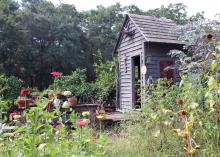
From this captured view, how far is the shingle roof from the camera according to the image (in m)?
9.93

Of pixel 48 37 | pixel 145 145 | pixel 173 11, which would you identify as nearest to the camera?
pixel 145 145

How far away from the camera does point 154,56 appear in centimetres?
1012

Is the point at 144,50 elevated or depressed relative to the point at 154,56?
elevated

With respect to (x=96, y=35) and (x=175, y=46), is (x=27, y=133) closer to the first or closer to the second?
(x=175, y=46)

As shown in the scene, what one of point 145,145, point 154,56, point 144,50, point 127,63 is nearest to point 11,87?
point 127,63

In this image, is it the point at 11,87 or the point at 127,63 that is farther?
the point at 11,87

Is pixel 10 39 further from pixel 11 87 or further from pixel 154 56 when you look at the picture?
pixel 154 56

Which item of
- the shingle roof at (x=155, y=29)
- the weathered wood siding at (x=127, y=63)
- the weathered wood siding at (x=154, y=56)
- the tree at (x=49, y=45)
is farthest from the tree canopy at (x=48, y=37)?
the weathered wood siding at (x=154, y=56)

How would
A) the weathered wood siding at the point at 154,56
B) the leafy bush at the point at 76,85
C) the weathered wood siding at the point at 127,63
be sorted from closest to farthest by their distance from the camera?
1. the weathered wood siding at the point at 154,56
2. the weathered wood siding at the point at 127,63
3. the leafy bush at the point at 76,85

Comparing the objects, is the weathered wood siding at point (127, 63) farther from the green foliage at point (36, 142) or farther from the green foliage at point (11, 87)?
the green foliage at point (36, 142)

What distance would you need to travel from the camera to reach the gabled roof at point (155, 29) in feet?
32.5

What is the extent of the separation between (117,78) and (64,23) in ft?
43.3

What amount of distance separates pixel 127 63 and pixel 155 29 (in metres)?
1.77

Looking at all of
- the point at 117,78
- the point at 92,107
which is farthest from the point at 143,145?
the point at 117,78
